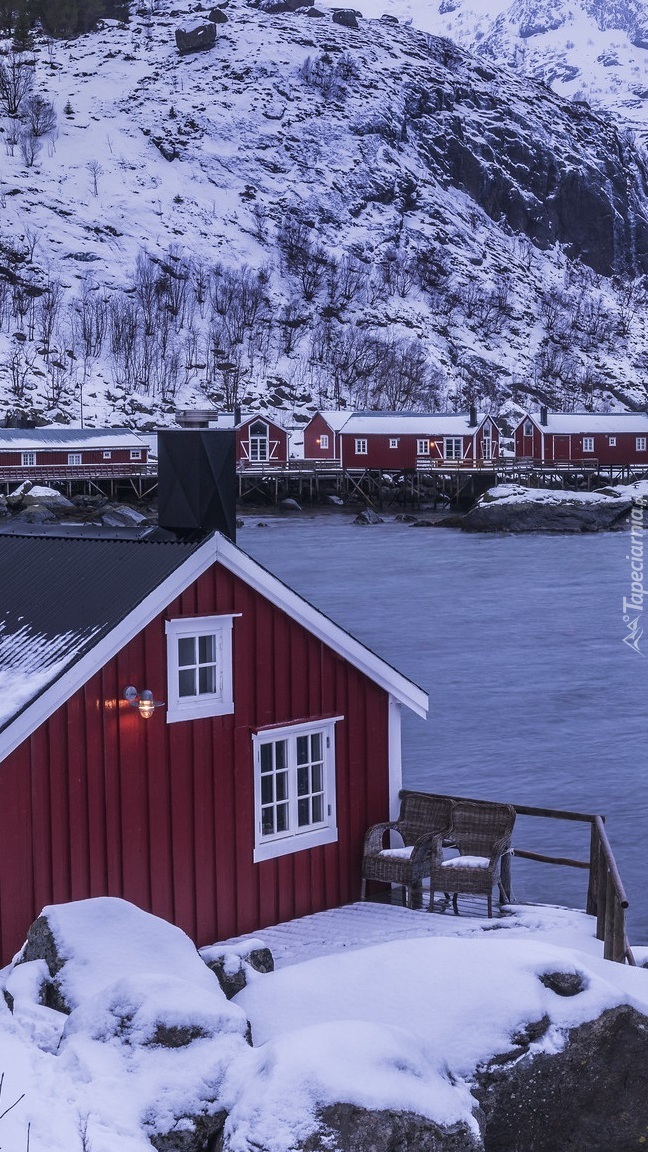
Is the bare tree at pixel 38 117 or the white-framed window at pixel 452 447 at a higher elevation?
the bare tree at pixel 38 117

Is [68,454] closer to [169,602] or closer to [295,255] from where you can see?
[169,602]

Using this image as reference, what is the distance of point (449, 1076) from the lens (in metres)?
6.25

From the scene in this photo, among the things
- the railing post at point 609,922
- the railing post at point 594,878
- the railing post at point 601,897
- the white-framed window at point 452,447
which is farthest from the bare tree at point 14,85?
the railing post at point 609,922

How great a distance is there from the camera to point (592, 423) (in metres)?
88.8

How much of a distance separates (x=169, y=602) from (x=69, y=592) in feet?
3.41

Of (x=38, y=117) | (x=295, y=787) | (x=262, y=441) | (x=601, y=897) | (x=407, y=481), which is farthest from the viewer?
(x=38, y=117)

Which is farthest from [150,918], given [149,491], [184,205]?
[184,205]

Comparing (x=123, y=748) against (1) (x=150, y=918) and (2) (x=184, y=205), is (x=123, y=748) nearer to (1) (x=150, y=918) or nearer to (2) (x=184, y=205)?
(1) (x=150, y=918)

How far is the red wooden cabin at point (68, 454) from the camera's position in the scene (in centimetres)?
7338

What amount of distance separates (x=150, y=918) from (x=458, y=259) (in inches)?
6745

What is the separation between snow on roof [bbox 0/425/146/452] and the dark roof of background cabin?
63.6 meters

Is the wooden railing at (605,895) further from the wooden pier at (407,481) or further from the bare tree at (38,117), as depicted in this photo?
the bare tree at (38,117)

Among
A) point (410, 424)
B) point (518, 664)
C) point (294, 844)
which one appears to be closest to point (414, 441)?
point (410, 424)

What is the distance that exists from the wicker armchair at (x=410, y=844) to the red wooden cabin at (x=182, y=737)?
0.57 feet
